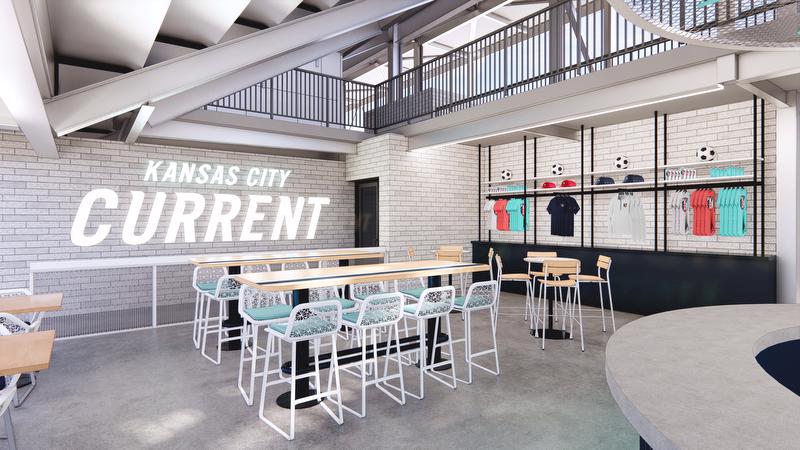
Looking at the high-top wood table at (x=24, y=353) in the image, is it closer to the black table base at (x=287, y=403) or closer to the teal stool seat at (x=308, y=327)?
the teal stool seat at (x=308, y=327)

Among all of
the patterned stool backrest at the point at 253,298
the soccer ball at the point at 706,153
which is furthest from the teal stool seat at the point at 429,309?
the soccer ball at the point at 706,153

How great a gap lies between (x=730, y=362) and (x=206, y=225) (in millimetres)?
7405

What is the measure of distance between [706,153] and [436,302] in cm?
489

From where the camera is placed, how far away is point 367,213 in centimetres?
884

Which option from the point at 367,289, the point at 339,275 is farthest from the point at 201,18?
the point at 367,289

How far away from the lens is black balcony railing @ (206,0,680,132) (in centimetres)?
559

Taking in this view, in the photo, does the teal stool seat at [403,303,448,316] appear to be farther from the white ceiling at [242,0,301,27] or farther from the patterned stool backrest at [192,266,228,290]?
the white ceiling at [242,0,301,27]

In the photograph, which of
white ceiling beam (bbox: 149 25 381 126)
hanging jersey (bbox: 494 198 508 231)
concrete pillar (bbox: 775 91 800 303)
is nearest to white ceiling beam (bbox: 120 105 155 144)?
white ceiling beam (bbox: 149 25 381 126)

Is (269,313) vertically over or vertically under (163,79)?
under

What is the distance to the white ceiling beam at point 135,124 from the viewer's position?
462 cm

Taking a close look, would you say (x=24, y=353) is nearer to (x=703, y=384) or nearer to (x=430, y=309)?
(x=430, y=309)

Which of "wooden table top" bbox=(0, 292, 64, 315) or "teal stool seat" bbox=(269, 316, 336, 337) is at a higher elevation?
"wooden table top" bbox=(0, 292, 64, 315)

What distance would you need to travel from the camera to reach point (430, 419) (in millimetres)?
3135

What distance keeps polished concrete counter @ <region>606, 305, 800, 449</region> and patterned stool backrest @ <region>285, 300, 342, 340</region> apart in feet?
6.18
